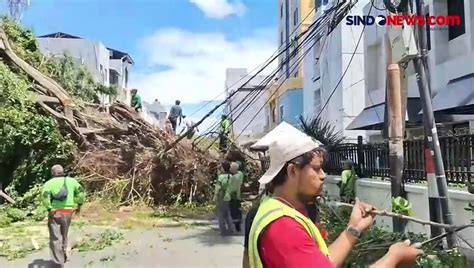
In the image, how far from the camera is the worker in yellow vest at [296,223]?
Answer: 1.84 metres

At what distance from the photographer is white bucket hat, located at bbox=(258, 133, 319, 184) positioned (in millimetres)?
2113

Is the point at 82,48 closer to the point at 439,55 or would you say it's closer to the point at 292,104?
the point at 292,104

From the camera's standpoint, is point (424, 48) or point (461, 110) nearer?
point (424, 48)

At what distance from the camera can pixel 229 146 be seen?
55.8 ft

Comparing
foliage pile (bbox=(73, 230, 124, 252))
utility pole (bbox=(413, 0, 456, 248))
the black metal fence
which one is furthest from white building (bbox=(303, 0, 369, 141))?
utility pole (bbox=(413, 0, 456, 248))

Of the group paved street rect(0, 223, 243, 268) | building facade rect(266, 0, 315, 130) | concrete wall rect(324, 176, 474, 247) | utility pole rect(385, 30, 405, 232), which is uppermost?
building facade rect(266, 0, 315, 130)

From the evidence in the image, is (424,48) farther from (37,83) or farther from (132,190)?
(37,83)

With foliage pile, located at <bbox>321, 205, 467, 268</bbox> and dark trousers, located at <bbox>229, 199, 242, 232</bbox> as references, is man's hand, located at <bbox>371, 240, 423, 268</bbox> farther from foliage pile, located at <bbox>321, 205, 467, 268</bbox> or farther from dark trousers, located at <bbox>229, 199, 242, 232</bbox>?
dark trousers, located at <bbox>229, 199, 242, 232</bbox>

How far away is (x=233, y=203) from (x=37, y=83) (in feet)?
31.1

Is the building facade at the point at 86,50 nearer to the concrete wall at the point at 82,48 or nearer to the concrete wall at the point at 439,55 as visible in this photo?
the concrete wall at the point at 82,48

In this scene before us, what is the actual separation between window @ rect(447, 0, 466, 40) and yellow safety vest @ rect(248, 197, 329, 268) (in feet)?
42.7

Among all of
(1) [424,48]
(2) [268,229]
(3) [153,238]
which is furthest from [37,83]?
(2) [268,229]

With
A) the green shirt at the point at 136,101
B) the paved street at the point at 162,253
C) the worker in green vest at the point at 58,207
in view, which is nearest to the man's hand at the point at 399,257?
the paved street at the point at 162,253

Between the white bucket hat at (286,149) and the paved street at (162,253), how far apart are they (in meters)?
6.89
